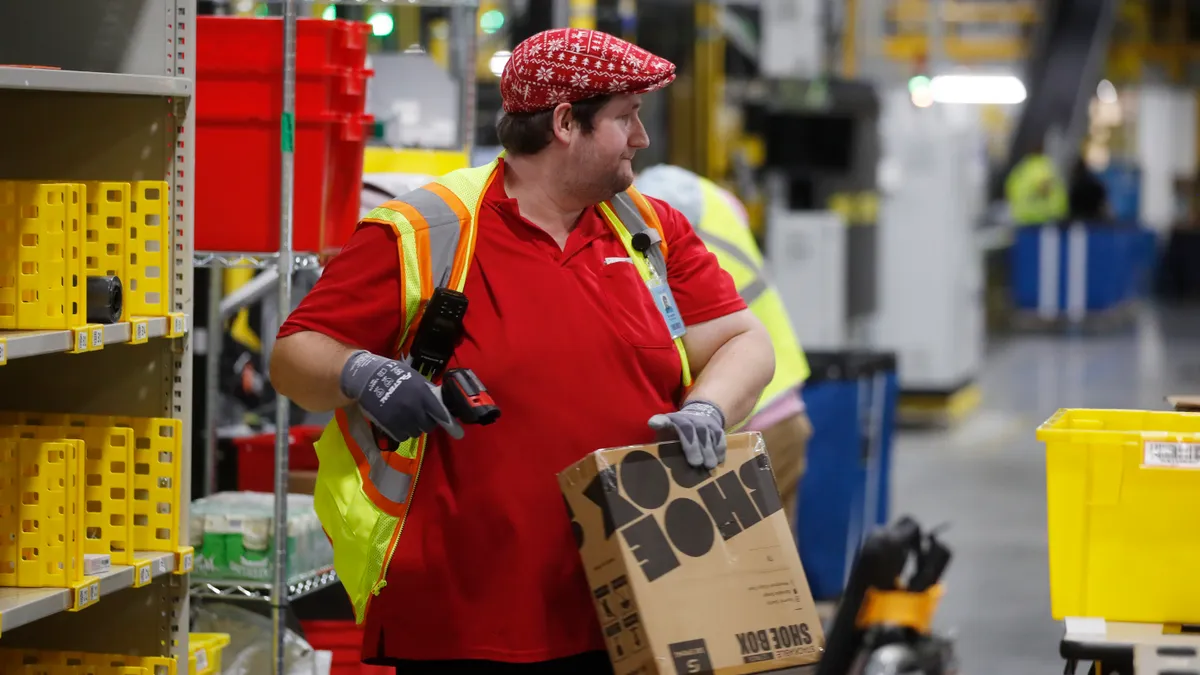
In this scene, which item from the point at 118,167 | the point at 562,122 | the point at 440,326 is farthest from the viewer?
the point at 118,167

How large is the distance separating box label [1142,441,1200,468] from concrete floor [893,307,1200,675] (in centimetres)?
333

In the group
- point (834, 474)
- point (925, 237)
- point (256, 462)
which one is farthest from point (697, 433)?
point (925, 237)

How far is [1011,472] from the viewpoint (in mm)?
10102

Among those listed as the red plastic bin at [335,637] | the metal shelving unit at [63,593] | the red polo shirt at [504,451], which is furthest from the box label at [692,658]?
the red plastic bin at [335,637]

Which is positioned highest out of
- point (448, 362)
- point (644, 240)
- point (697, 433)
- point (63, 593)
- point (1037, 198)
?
point (1037, 198)

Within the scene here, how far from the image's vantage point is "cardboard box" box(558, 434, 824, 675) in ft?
8.69

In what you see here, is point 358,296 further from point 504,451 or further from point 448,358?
point 504,451

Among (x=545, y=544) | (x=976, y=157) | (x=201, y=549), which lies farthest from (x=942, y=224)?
(x=545, y=544)

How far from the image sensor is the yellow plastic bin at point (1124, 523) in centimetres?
277

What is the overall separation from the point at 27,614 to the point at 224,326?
243 cm

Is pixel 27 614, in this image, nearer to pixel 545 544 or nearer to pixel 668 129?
pixel 545 544

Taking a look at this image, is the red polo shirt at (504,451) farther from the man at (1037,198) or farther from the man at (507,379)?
the man at (1037,198)

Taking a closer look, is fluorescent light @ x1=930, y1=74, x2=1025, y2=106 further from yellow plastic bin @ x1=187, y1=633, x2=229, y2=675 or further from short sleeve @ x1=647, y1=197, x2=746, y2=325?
short sleeve @ x1=647, y1=197, x2=746, y2=325

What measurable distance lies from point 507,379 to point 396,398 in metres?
0.22
